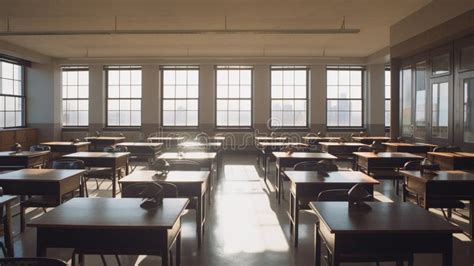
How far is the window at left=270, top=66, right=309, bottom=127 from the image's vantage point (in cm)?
1265

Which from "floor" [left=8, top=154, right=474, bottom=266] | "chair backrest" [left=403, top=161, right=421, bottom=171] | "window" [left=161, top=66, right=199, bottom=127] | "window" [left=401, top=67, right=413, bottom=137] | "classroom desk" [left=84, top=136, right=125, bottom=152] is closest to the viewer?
"floor" [left=8, top=154, right=474, bottom=266]

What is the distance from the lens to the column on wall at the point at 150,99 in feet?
40.6

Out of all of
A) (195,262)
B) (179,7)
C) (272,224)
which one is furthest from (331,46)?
(195,262)

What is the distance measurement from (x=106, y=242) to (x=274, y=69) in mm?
10923

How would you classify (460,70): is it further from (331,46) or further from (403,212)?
(403,212)

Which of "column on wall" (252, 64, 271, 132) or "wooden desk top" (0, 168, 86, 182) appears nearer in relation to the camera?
"wooden desk top" (0, 168, 86, 182)

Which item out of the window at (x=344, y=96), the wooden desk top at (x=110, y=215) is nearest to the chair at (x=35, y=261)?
the wooden desk top at (x=110, y=215)

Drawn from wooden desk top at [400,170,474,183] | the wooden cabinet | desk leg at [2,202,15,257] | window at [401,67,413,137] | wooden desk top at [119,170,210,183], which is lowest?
desk leg at [2,202,15,257]

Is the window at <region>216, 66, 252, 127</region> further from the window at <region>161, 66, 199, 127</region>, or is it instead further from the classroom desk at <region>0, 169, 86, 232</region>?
the classroom desk at <region>0, 169, 86, 232</region>

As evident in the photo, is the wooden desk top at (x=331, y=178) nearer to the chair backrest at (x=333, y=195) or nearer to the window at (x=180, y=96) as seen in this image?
the chair backrest at (x=333, y=195)

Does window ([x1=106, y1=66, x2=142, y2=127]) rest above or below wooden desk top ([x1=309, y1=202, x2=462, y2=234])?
above

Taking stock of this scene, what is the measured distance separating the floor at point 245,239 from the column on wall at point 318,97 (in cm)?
605

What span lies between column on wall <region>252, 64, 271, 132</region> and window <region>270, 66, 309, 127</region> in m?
0.21

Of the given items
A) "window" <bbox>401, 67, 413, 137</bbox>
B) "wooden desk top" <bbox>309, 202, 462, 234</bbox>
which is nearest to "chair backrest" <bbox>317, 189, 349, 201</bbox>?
"wooden desk top" <bbox>309, 202, 462, 234</bbox>
